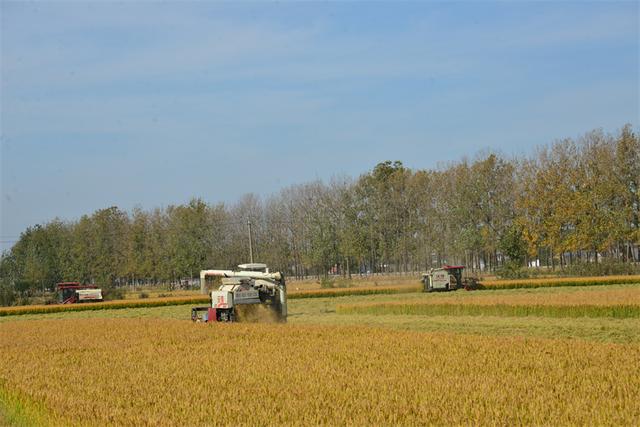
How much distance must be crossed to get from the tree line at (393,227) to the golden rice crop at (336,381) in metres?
47.2

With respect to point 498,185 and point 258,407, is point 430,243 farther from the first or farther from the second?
point 258,407

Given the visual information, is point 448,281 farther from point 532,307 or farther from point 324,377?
point 324,377

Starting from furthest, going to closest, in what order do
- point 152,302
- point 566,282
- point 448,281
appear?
point 152,302 < point 448,281 < point 566,282

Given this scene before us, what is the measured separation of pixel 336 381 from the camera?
13.7 meters

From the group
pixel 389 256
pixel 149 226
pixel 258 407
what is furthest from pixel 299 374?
pixel 149 226

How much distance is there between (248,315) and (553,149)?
49.4 metres

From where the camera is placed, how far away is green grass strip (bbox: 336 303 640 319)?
102 ft

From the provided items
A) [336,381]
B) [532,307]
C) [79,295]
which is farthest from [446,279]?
[336,381]

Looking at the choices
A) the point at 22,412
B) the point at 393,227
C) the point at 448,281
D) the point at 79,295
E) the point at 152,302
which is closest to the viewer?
the point at 22,412

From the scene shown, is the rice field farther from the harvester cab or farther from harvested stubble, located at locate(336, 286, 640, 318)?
the harvester cab

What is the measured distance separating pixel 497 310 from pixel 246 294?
11068 mm

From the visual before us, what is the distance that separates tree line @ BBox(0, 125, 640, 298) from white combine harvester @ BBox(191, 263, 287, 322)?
3452cm

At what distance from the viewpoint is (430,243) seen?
84.2 meters

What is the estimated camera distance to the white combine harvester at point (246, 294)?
3353cm
